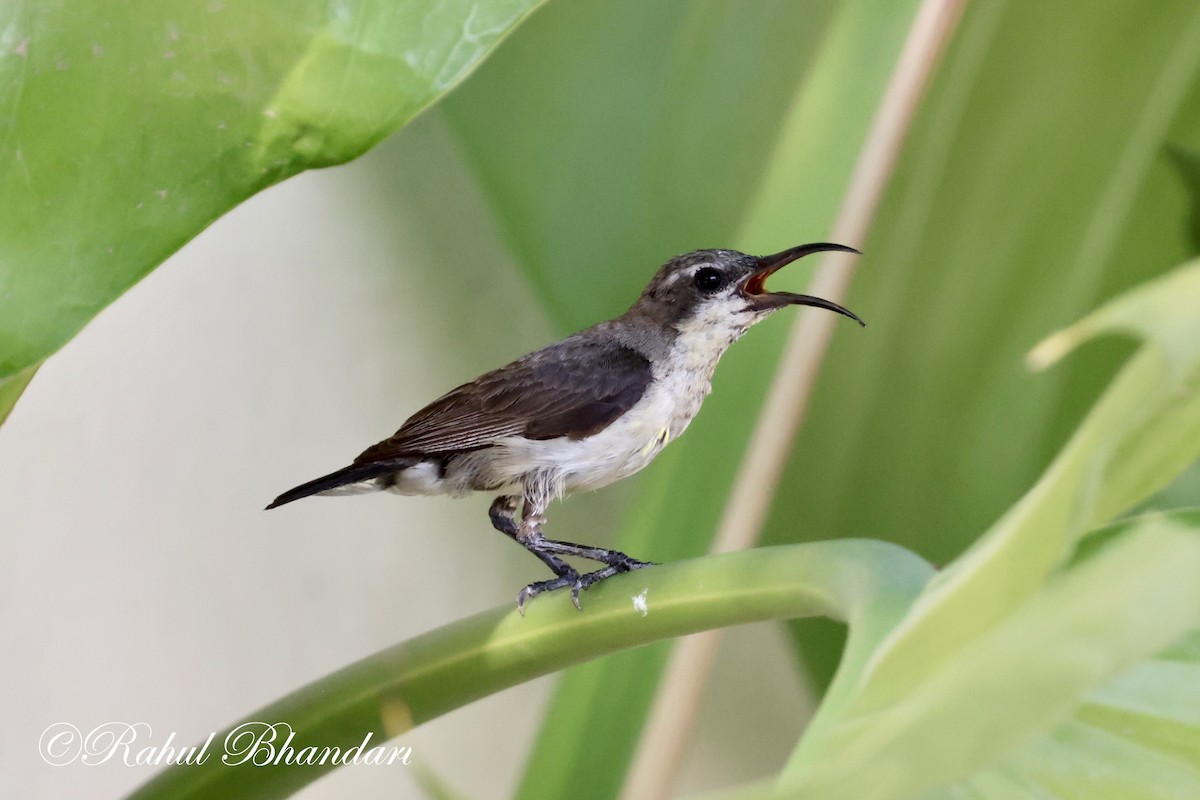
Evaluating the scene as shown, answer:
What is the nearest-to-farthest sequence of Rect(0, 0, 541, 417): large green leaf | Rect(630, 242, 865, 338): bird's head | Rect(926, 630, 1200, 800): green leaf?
Rect(926, 630, 1200, 800): green leaf → Rect(0, 0, 541, 417): large green leaf → Rect(630, 242, 865, 338): bird's head

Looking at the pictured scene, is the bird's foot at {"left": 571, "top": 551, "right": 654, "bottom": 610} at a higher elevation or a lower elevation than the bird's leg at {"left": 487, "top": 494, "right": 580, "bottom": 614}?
lower

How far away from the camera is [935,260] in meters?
0.86

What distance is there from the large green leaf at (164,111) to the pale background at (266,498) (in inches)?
19.2

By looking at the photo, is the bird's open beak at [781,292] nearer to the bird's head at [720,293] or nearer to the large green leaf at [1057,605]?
the bird's head at [720,293]

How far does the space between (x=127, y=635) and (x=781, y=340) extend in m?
0.68

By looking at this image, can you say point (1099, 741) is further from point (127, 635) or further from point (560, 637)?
point (127, 635)

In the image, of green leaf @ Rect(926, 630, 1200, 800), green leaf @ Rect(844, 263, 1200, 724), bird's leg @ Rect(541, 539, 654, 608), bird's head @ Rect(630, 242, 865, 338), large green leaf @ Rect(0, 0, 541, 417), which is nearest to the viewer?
green leaf @ Rect(844, 263, 1200, 724)

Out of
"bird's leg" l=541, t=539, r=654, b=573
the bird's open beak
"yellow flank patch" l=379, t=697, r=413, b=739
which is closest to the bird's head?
the bird's open beak

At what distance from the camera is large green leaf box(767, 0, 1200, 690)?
798 millimetres

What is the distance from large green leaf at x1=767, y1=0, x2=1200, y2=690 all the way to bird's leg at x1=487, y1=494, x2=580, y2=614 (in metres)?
0.42

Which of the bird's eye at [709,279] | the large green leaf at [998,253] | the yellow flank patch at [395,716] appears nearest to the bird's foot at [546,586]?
the yellow flank patch at [395,716]

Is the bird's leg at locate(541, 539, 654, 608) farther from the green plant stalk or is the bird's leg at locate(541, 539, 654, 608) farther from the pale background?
the pale background

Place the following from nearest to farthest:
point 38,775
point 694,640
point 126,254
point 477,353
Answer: point 126,254
point 694,640
point 38,775
point 477,353

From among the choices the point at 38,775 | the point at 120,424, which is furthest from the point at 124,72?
the point at 38,775
